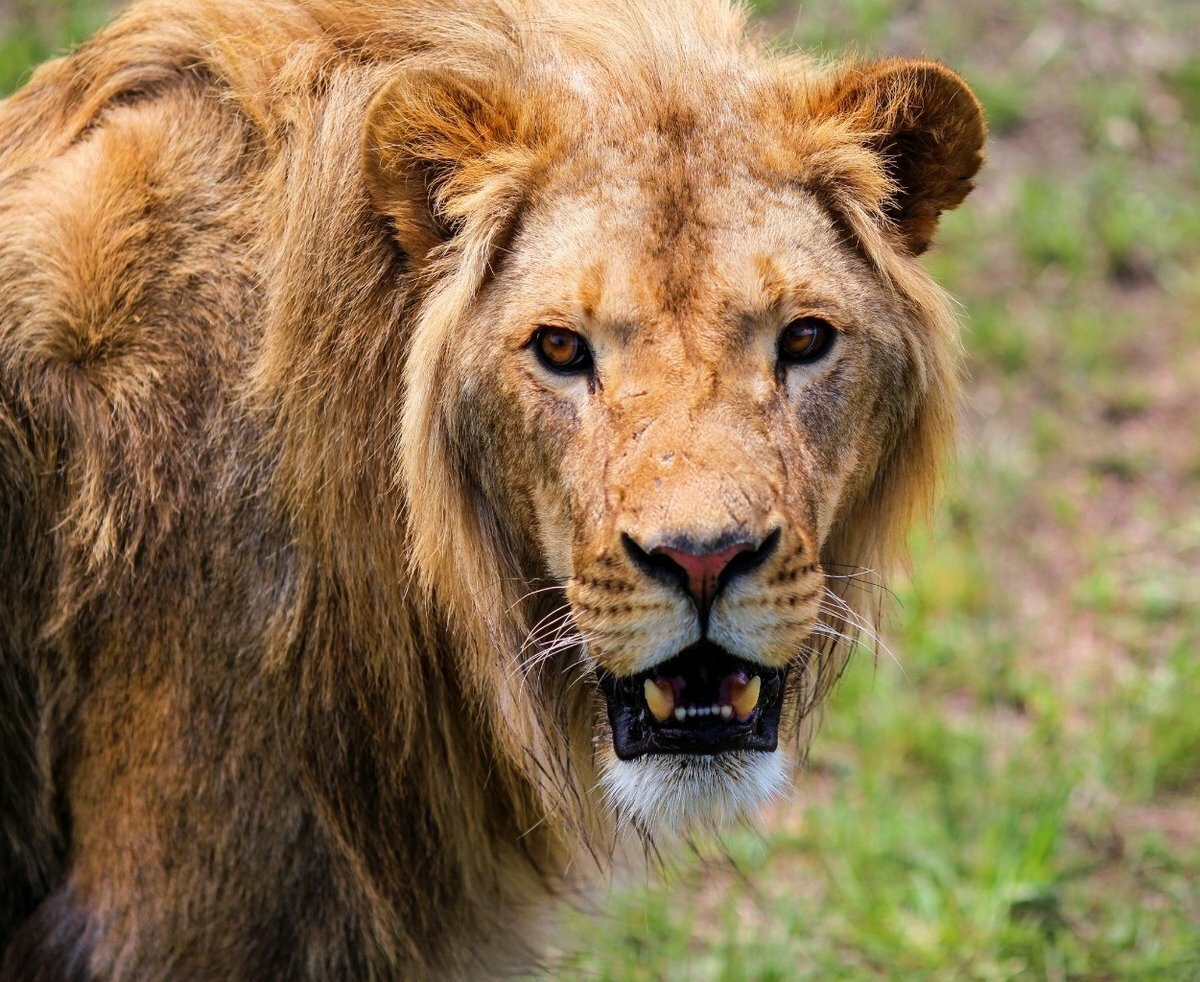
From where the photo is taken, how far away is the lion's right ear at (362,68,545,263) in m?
2.73

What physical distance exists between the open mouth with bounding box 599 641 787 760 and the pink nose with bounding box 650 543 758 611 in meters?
0.20

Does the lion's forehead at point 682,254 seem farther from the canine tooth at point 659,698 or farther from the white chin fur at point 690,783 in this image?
the white chin fur at point 690,783

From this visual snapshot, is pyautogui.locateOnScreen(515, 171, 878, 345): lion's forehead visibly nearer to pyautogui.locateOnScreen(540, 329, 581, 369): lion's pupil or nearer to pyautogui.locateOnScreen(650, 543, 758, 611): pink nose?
pyautogui.locateOnScreen(540, 329, 581, 369): lion's pupil

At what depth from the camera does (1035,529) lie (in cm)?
579

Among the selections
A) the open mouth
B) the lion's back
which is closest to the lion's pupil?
the open mouth

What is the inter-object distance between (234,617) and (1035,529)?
3615 mm

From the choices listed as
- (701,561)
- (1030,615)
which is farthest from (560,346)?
(1030,615)

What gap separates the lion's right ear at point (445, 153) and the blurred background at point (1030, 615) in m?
0.98

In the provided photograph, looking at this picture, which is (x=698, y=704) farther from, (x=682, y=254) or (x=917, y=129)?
(x=917, y=129)

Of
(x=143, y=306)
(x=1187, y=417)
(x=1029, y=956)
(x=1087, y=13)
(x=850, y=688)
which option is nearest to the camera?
(x=143, y=306)

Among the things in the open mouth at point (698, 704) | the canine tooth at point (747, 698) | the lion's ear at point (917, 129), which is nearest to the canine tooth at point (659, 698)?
the open mouth at point (698, 704)

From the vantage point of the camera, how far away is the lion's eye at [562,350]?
8.74ft

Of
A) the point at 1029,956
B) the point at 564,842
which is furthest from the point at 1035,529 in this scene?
the point at 564,842

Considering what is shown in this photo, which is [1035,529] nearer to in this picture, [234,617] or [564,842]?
[564,842]
